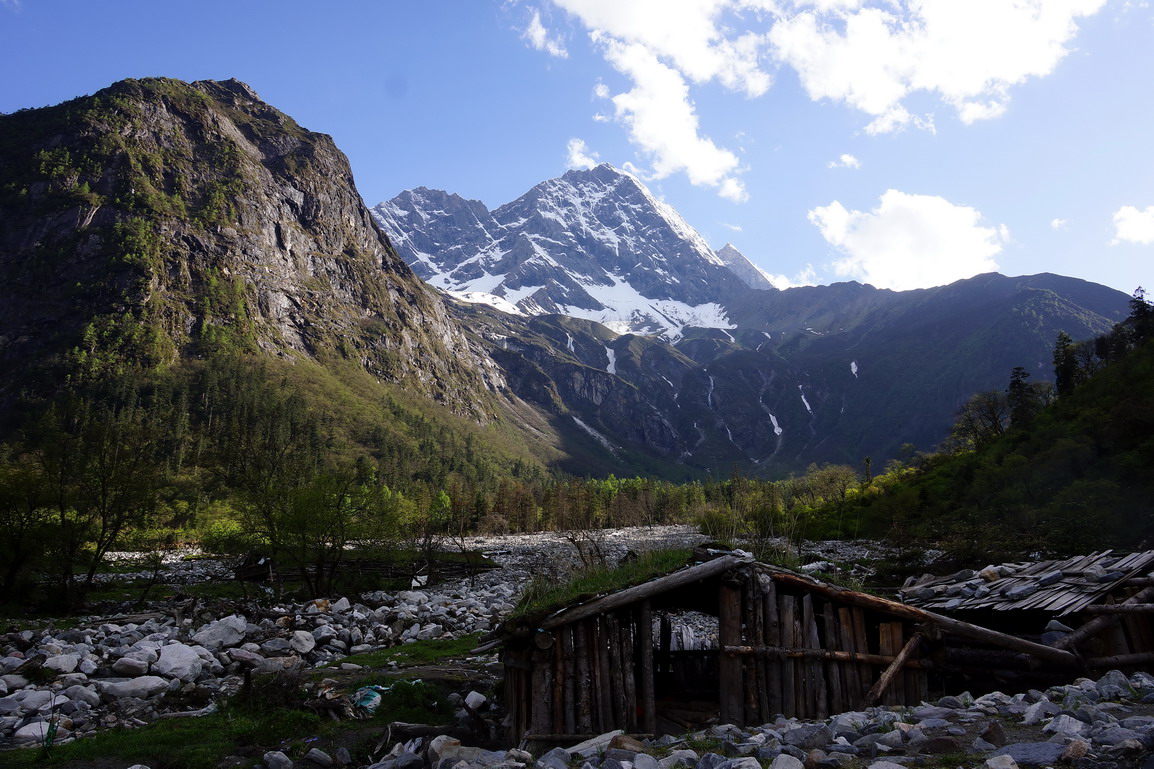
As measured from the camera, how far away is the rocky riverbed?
6969 millimetres

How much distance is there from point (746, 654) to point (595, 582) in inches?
150

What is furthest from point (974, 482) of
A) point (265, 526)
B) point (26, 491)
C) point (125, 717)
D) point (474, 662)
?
point (26, 491)

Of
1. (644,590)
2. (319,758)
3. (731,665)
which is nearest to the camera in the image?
(319,758)

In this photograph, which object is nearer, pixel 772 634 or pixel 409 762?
pixel 409 762

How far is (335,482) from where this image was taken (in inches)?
1339

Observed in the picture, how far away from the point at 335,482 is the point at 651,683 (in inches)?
1041

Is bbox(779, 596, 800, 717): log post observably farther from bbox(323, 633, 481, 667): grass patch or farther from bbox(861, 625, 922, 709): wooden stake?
bbox(323, 633, 481, 667): grass patch

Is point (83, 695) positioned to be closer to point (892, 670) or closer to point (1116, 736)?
point (892, 670)

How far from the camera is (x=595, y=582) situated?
46.3 feet

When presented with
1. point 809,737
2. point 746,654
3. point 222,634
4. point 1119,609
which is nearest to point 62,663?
point 222,634

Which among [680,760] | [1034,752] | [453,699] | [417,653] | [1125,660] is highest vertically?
[1034,752]

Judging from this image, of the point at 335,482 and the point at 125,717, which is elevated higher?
the point at 335,482

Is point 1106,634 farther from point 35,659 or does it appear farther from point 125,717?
point 35,659

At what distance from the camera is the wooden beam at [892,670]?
11367mm
